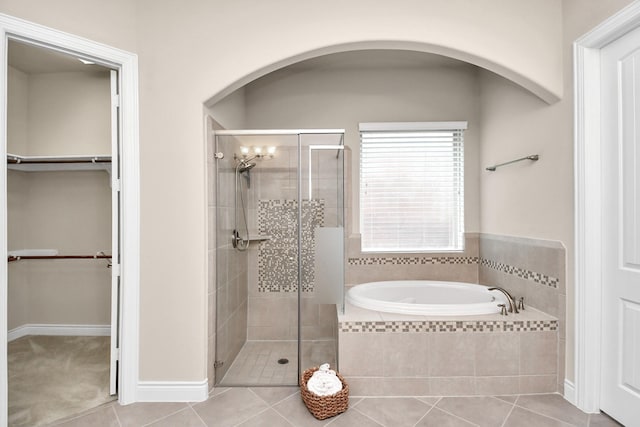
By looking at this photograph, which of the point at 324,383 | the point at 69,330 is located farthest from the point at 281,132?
the point at 69,330

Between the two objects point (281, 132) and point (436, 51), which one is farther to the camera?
point (281, 132)

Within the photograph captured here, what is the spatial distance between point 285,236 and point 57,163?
257 cm

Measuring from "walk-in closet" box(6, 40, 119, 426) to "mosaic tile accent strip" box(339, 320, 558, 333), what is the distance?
260 centimetres

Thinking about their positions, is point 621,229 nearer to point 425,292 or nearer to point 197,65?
point 425,292

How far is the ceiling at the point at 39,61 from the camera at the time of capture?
9.32ft

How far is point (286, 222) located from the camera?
2408 millimetres

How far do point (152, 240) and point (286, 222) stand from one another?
2.93 ft

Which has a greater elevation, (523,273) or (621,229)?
(621,229)

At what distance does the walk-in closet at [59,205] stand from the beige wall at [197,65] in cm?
140

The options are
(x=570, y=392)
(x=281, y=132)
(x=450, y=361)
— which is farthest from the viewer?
(x=281, y=132)

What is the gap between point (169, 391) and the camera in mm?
2139

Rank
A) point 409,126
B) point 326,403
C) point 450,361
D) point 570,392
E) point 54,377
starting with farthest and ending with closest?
1. point 409,126
2. point 54,377
3. point 450,361
4. point 570,392
5. point 326,403

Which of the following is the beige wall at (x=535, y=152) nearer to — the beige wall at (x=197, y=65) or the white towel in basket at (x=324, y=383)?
the beige wall at (x=197, y=65)

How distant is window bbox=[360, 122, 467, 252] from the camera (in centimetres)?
338
